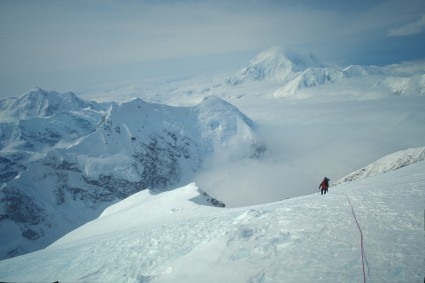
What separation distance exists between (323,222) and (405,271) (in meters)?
5.14

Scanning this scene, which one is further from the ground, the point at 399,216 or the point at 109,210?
the point at 399,216

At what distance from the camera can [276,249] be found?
13.6 m

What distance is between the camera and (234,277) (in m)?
12.4

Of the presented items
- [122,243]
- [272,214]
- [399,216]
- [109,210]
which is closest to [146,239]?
[122,243]

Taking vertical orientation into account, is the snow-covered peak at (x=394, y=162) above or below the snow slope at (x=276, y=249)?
below

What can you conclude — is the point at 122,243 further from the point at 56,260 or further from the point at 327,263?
the point at 327,263

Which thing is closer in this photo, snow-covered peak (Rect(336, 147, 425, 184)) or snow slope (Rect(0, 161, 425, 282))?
snow slope (Rect(0, 161, 425, 282))

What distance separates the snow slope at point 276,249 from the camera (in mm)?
11219

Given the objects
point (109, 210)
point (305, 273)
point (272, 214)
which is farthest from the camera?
point (109, 210)

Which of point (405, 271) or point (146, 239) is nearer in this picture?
point (405, 271)

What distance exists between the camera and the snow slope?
11.2 metres

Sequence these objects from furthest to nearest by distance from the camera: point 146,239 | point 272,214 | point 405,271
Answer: point 146,239, point 272,214, point 405,271

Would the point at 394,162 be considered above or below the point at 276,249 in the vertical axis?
below

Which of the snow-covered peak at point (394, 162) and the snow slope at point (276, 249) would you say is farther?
the snow-covered peak at point (394, 162)
